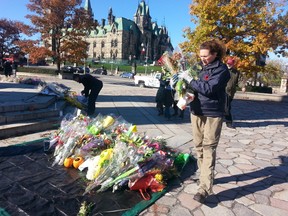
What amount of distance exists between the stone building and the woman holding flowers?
94696 mm

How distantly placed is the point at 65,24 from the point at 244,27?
16594 mm

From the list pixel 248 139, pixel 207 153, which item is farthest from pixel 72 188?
pixel 248 139

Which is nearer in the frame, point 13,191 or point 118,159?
point 13,191

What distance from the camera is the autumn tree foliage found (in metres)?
15.8

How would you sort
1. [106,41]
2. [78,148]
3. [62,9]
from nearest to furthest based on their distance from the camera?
[78,148] → [62,9] → [106,41]

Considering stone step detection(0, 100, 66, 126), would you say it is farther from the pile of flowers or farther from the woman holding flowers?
the woman holding flowers

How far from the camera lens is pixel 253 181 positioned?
4.25 m

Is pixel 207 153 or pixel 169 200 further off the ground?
pixel 207 153

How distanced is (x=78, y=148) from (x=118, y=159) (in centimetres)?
114

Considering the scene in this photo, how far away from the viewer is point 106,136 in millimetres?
4586

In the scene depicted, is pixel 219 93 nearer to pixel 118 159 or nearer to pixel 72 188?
pixel 118 159

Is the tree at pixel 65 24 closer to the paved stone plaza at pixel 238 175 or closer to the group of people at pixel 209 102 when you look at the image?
the paved stone plaza at pixel 238 175

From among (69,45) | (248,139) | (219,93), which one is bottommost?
(248,139)

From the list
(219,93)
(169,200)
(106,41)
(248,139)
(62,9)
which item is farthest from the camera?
(106,41)
